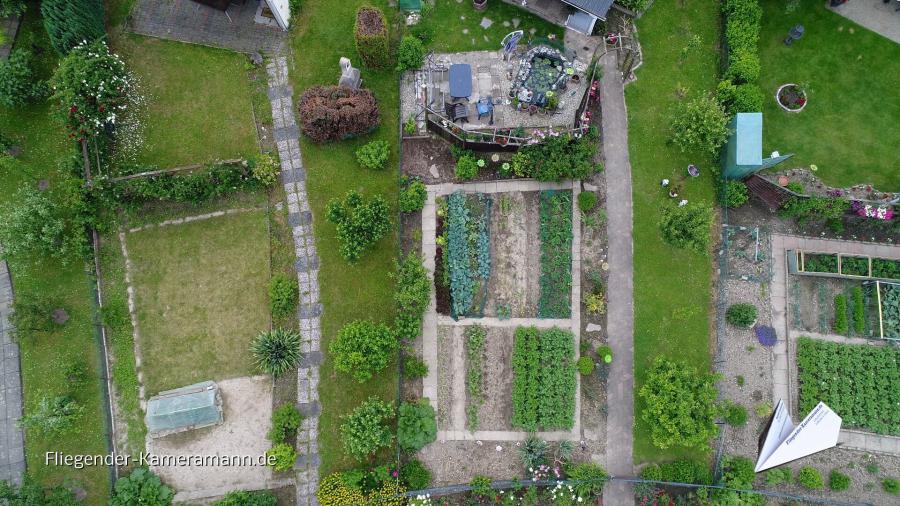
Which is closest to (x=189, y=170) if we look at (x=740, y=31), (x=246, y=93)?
(x=246, y=93)

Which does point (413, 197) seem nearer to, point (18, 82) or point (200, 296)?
point (200, 296)

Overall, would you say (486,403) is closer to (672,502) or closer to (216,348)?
(672,502)

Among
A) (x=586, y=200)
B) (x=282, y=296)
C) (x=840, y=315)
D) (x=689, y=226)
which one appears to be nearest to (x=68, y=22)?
(x=282, y=296)

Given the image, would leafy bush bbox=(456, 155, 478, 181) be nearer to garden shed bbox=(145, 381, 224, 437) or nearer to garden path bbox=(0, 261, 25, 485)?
garden shed bbox=(145, 381, 224, 437)

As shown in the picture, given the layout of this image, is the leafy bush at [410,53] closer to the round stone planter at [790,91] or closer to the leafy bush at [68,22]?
the leafy bush at [68,22]

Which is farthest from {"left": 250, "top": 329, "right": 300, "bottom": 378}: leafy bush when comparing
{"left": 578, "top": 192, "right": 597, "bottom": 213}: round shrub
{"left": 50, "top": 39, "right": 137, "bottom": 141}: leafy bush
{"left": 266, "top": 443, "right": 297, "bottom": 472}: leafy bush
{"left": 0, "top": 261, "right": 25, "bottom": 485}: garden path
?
{"left": 578, "top": 192, "right": 597, "bottom": 213}: round shrub

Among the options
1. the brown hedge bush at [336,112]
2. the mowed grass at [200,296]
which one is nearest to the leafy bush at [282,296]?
the mowed grass at [200,296]

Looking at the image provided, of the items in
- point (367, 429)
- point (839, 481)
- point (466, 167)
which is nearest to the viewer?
point (367, 429)
